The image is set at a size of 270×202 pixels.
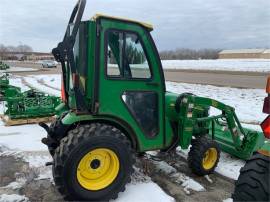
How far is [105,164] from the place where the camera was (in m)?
3.86

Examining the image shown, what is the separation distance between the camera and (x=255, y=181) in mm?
2584

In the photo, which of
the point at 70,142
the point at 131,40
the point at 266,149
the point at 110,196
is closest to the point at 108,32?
the point at 131,40

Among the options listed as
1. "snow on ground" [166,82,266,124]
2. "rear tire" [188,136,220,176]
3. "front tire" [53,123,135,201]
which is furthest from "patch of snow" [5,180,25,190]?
"snow on ground" [166,82,266,124]

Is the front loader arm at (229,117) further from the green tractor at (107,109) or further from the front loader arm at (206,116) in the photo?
the green tractor at (107,109)

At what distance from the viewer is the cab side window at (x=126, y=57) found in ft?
12.9

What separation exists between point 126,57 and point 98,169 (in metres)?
1.55

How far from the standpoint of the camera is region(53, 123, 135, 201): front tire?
3.51m

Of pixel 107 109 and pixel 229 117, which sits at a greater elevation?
pixel 107 109

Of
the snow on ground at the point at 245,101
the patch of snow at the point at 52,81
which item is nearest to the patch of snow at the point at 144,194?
the snow on ground at the point at 245,101

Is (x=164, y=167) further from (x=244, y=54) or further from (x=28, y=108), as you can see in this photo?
(x=244, y=54)

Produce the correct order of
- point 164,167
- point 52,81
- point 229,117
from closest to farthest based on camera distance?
point 164,167 < point 229,117 < point 52,81

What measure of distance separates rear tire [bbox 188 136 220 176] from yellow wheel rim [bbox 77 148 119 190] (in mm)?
1436

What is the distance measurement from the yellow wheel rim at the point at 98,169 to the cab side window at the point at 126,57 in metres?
1.04

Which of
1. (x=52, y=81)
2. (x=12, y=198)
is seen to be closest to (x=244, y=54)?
(x=52, y=81)
